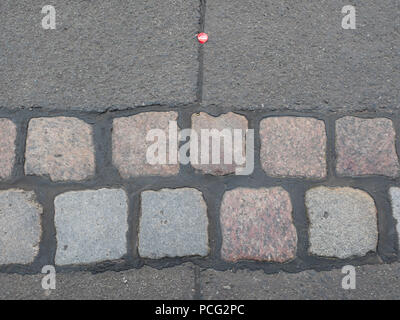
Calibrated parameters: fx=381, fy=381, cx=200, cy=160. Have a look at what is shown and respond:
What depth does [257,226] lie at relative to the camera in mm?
1486

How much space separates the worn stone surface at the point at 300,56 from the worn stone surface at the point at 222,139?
63 millimetres

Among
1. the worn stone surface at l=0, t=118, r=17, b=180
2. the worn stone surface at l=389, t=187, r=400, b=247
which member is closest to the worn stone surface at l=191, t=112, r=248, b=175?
the worn stone surface at l=389, t=187, r=400, b=247

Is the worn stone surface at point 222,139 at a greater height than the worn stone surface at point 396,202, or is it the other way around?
the worn stone surface at point 222,139

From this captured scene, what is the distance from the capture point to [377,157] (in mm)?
1547

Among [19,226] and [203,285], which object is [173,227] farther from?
[19,226]

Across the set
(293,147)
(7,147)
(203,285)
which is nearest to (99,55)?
(7,147)

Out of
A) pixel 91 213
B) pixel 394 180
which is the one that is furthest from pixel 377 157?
pixel 91 213

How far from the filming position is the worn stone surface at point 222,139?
4.99 feet

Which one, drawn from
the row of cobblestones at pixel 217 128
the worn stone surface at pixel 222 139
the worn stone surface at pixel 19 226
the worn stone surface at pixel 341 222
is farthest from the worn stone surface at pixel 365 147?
the worn stone surface at pixel 19 226

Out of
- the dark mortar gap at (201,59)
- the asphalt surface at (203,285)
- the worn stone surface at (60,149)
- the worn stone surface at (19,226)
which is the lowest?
the asphalt surface at (203,285)

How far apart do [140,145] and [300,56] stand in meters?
0.78

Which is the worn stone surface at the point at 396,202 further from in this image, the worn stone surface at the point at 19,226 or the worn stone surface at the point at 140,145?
the worn stone surface at the point at 19,226
